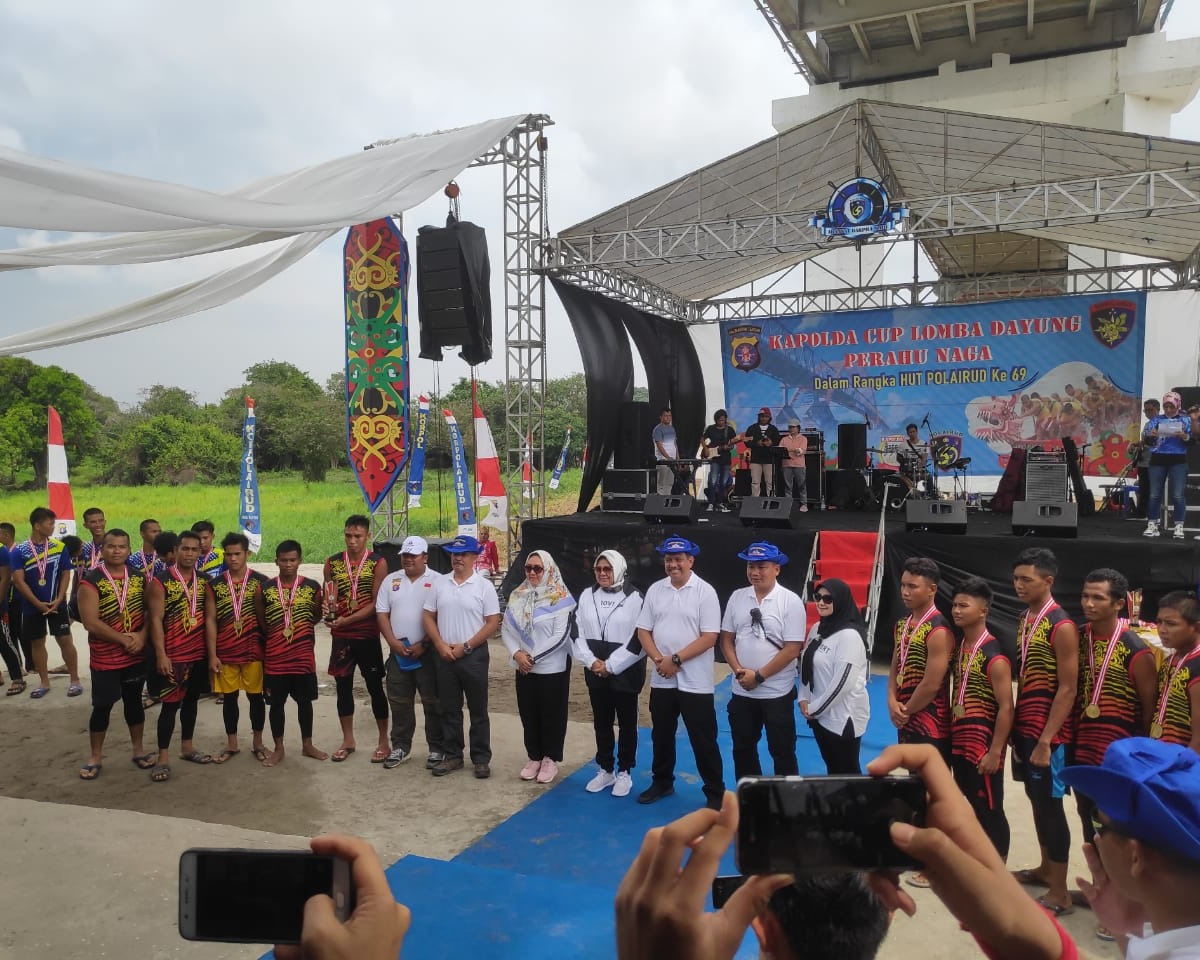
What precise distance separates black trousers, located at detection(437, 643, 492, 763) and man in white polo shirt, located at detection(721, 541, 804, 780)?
151 centimetres

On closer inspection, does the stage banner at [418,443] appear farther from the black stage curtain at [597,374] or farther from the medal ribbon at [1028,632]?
the medal ribbon at [1028,632]

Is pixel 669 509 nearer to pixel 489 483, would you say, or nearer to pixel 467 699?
pixel 489 483

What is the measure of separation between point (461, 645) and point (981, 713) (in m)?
2.79

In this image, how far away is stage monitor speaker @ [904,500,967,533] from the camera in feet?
25.0

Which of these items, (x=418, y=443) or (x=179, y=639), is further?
(x=418, y=443)

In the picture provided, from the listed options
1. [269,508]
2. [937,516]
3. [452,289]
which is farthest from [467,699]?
[269,508]

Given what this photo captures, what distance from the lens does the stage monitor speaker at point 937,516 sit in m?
7.63

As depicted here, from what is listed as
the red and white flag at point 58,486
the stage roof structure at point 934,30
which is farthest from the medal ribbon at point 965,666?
the stage roof structure at point 934,30

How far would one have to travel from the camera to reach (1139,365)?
12312mm

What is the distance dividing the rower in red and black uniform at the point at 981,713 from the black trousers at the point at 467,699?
262cm

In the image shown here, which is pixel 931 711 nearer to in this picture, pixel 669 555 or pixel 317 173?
pixel 669 555

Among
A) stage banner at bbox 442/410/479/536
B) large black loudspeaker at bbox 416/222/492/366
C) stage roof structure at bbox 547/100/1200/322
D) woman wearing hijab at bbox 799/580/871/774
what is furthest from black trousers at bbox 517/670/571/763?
stage roof structure at bbox 547/100/1200/322

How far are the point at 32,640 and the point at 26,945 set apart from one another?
14.6 ft

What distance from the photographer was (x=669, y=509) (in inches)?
359
